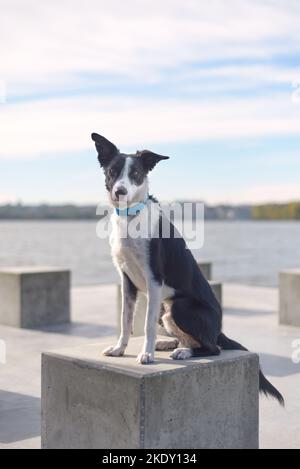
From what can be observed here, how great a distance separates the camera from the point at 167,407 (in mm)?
4559

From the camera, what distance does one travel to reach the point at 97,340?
409 inches

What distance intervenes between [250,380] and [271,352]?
4.52m

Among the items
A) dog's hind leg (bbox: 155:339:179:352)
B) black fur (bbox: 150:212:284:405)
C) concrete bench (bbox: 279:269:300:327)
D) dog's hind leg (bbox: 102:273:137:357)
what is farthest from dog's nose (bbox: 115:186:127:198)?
concrete bench (bbox: 279:269:300:327)

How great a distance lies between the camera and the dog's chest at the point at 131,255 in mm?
4730

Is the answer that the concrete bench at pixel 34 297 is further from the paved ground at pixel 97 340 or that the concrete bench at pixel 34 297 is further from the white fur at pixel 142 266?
the white fur at pixel 142 266

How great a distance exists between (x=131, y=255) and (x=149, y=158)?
Result: 64 centimetres

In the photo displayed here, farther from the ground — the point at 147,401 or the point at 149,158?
the point at 149,158

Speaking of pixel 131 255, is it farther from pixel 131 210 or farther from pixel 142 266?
pixel 131 210

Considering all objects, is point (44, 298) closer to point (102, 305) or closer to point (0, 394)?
point (102, 305)

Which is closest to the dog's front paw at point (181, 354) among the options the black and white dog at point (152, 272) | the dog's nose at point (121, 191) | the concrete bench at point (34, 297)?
the black and white dog at point (152, 272)

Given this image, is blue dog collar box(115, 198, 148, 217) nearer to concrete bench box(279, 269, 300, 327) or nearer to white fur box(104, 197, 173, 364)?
white fur box(104, 197, 173, 364)

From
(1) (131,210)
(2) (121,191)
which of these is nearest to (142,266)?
(1) (131,210)
